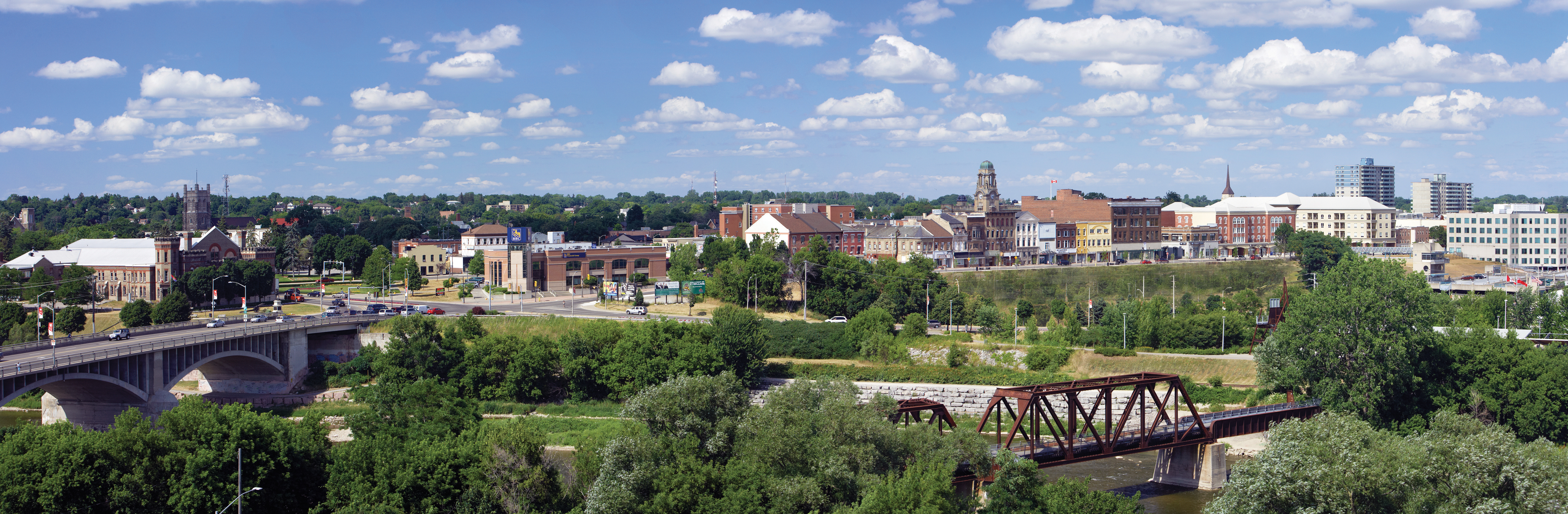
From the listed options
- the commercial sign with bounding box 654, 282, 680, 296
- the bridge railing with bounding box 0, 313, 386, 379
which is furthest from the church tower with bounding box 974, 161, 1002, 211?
the bridge railing with bounding box 0, 313, 386, 379

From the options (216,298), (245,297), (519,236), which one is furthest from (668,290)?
(216,298)

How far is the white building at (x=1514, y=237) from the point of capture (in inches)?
5576

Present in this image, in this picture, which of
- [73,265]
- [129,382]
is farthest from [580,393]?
[73,265]

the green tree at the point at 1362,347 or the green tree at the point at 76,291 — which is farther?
the green tree at the point at 76,291

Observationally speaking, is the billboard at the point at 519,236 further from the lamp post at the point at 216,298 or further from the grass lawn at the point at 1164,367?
the grass lawn at the point at 1164,367

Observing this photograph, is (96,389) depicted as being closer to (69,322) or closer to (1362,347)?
(69,322)

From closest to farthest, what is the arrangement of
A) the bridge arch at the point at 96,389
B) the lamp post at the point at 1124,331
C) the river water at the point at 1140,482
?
1. the river water at the point at 1140,482
2. the bridge arch at the point at 96,389
3. the lamp post at the point at 1124,331

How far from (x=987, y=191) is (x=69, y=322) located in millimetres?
97493

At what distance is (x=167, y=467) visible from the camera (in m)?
37.9

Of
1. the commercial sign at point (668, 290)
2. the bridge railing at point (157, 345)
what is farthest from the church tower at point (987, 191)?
the bridge railing at point (157, 345)

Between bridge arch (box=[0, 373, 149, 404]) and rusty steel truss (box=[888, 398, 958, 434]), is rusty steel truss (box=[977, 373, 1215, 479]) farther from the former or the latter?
bridge arch (box=[0, 373, 149, 404])

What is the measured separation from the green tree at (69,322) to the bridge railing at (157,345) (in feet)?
60.5

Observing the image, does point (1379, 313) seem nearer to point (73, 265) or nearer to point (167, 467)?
point (167, 467)

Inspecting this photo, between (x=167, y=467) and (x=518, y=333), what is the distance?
42.6m
